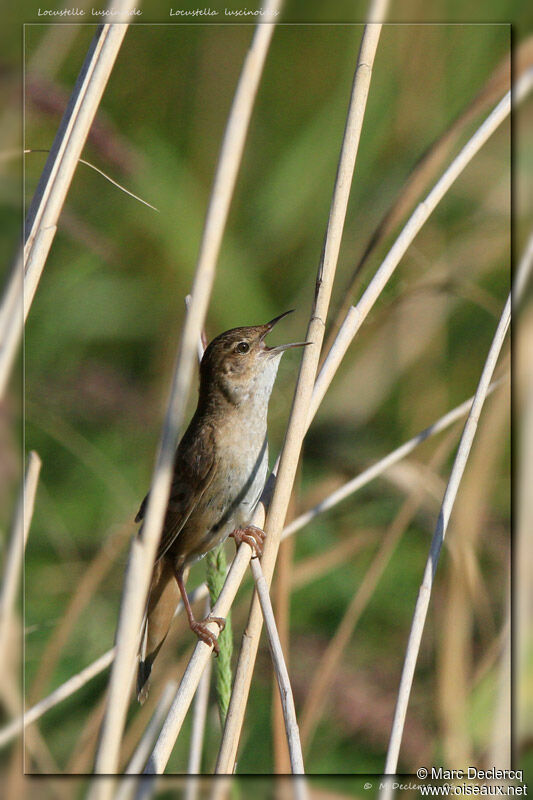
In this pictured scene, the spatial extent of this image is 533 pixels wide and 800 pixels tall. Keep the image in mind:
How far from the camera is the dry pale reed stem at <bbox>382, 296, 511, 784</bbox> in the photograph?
5.99ft

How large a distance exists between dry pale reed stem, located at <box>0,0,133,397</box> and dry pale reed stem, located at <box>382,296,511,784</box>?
3.61ft

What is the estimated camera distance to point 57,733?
262 cm

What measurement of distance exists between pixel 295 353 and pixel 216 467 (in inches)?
→ 19.1

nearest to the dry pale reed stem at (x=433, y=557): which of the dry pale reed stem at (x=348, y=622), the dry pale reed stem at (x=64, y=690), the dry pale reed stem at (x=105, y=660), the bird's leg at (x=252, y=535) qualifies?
the dry pale reed stem at (x=105, y=660)

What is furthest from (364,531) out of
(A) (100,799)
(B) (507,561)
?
(A) (100,799)

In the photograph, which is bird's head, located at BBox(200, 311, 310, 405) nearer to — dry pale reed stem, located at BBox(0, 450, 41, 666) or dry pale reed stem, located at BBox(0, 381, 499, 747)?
dry pale reed stem, located at BBox(0, 381, 499, 747)

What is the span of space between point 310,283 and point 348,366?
0.39m

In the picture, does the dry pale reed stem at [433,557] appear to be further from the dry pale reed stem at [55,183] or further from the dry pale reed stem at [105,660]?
the dry pale reed stem at [55,183]

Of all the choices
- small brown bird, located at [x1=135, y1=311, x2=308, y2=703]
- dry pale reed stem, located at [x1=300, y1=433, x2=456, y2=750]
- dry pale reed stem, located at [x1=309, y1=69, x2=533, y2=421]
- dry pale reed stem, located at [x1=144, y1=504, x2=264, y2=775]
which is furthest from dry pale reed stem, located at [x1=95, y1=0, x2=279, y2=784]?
dry pale reed stem, located at [x1=300, y1=433, x2=456, y2=750]

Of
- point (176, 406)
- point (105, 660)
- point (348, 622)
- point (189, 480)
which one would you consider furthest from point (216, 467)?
point (176, 406)

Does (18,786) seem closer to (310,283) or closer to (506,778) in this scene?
(506,778)

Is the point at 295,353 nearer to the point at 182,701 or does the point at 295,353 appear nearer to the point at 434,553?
the point at 434,553

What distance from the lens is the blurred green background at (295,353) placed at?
2.54 m

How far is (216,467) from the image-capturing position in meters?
2.43
